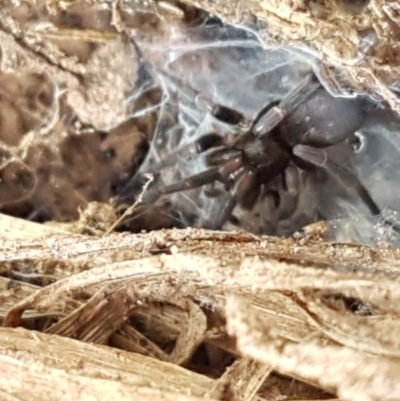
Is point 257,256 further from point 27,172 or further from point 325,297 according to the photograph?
point 27,172

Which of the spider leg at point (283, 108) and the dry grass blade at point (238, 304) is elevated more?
the spider leg at point (283, 108)

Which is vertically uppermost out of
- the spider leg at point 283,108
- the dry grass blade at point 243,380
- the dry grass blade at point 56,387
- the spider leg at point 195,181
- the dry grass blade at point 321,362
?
the spider leg at point 283,108

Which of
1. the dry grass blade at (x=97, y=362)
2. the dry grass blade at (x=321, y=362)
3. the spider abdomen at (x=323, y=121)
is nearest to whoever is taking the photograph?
the dry grass blade at (x=321, y=362)

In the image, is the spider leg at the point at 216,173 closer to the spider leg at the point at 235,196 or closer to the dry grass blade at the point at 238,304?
the spider leg at the point at 235,196

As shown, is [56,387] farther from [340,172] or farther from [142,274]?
[340,172]

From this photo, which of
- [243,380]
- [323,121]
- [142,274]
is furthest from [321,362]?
[323,121]

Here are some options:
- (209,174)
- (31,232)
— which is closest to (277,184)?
(209,174)

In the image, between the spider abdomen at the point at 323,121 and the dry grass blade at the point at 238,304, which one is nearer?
the dry grass blade at the point at 238,304

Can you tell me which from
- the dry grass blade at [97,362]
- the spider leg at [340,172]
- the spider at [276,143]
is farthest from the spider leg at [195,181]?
the dry grass blade at [97,362]
